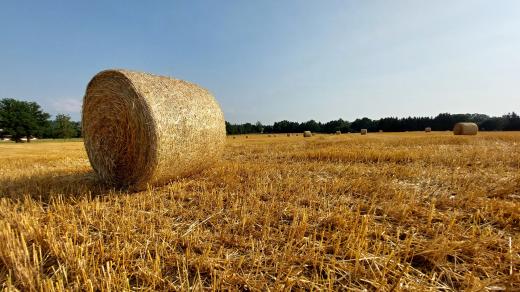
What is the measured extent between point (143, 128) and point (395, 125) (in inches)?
2990

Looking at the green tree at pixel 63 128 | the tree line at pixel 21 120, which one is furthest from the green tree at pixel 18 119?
the green tree at pixel 63 128

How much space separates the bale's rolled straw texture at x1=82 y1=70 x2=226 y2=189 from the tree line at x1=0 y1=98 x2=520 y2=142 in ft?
193

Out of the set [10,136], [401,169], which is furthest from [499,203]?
[10,136]

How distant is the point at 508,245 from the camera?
8.00 ft

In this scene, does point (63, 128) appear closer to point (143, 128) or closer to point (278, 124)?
point (278, 124)

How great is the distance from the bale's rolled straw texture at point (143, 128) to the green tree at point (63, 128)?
3091 inches

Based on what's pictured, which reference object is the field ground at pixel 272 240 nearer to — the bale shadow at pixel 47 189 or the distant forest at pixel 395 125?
the bale shadow at pixel 47 189

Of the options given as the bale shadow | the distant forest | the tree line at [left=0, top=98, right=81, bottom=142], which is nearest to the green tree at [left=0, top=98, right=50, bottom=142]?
the tree line at [left=0, top=98, right=81, bottom=142]

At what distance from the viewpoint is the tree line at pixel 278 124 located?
4853 centimetres

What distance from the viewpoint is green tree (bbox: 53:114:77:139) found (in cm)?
6775

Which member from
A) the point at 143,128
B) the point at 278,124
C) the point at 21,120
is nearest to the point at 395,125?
the point at 278,124

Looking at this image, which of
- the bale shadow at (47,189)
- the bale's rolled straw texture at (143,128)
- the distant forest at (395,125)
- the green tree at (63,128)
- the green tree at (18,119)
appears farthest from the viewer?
the green tree at (63,128)

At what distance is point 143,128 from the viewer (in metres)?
4.36

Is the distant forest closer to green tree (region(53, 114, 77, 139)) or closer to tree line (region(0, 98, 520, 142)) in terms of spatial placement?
tree line (region(0, 98, 520, 142))
